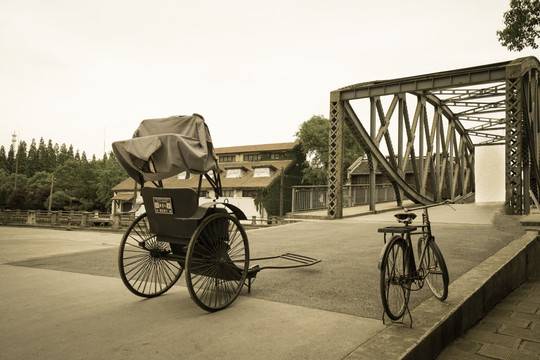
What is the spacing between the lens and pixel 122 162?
4352mm

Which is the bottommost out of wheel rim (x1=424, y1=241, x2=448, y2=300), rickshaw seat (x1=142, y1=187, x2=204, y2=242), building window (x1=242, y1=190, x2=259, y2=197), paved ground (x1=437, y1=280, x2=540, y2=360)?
paved ground (x1=437, y1=280, x2=540, y2=360)

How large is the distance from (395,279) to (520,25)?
14868 millimetres

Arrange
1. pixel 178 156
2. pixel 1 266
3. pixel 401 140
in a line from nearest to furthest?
pixel 178 156 → pixel 1 266 → pixel 401 140

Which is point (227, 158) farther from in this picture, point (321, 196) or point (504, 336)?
point (504, 336)

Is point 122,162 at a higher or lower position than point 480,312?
higher

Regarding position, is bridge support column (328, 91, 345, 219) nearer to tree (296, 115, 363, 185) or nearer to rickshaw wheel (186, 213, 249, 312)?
rickshaw wheel (186, 213, 249, 312)

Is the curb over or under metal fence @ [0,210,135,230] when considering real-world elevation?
over

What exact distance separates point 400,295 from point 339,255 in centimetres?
337

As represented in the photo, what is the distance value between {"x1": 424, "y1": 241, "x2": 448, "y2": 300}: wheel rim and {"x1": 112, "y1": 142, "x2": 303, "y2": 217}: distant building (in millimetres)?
33771

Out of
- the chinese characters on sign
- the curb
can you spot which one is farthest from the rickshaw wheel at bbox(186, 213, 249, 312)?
the curb

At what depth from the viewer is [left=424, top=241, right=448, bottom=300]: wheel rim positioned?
3941 mm

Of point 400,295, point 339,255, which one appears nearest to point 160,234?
point 400,295

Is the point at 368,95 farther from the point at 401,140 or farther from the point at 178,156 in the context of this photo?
the point at 178,156

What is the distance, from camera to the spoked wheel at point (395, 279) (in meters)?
3.37
